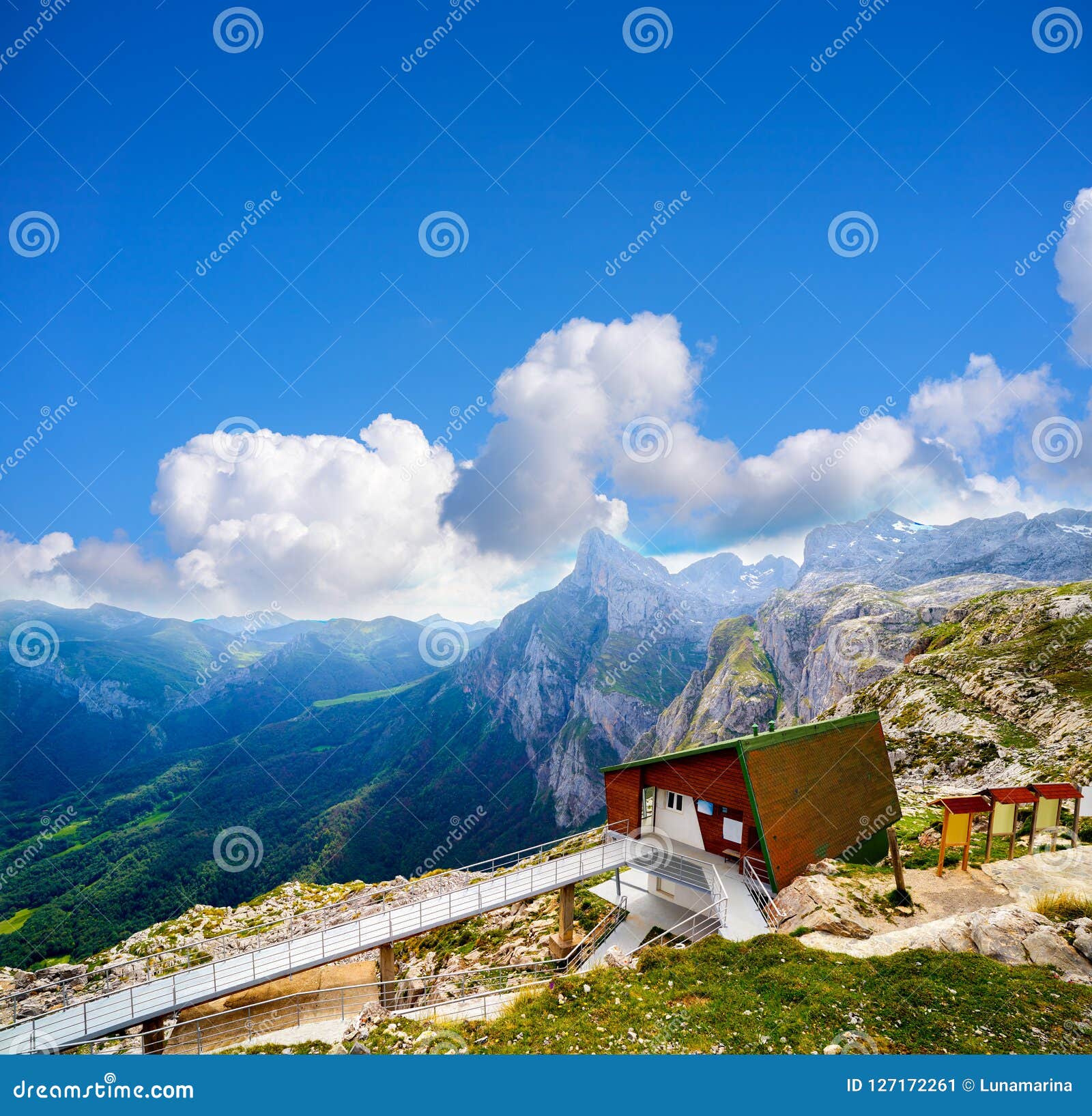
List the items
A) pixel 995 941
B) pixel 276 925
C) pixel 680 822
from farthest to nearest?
pixel 276 925, pixel 680 822, pixel 995 941

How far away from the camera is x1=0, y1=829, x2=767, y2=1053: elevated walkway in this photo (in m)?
18.4

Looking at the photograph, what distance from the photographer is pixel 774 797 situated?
71.3 ft

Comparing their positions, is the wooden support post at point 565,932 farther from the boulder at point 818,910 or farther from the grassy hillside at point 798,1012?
the grassy hillside at point 798,1012

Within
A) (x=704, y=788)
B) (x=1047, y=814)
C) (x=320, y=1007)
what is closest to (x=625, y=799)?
(x=704, y=788)

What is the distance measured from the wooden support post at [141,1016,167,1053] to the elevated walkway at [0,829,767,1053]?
0.52ft

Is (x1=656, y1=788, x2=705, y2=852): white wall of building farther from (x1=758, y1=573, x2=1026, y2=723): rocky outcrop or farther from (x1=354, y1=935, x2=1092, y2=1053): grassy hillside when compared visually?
(x1=758, y1=573, x2=1026, y2=723): rocky outcrop

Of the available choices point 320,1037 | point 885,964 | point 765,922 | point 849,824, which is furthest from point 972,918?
point 320,1037

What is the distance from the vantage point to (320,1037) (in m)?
16.6

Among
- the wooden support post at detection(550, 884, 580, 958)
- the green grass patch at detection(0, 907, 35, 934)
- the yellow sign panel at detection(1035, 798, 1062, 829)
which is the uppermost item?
the yellow sign panel at detection(1035, 798, 1062, 829)

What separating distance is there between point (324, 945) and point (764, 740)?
65.7 ft

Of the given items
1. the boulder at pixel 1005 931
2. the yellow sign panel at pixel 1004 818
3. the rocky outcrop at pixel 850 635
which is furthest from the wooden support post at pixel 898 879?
the rocky outcrop at pixel 850 635

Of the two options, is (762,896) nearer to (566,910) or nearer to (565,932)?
(566,910)

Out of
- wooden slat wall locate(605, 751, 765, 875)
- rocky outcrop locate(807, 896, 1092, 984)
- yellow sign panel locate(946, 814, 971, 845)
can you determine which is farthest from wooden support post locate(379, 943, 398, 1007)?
yellow sign panel locate(946, 814, 971, 845)

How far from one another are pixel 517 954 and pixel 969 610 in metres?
88.9
